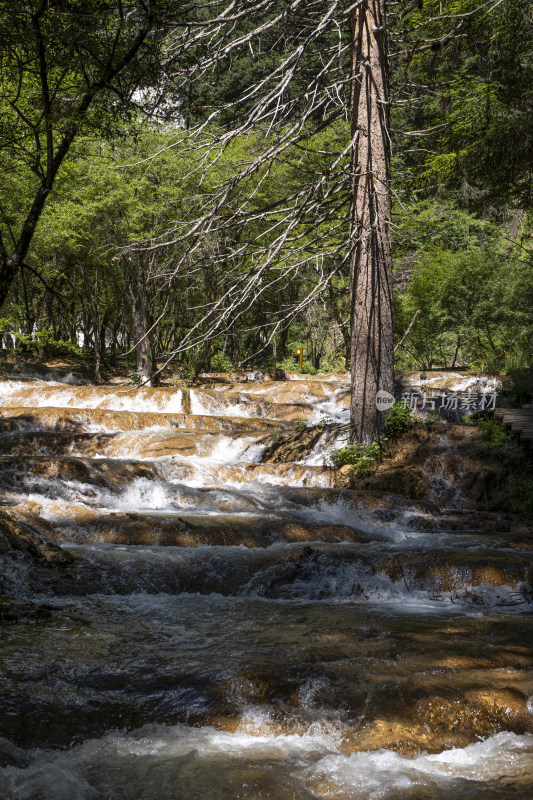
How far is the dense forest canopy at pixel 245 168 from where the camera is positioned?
Answer: 586cm

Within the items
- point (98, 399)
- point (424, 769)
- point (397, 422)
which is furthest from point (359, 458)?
point (98, 399)

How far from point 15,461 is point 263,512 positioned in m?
3.91

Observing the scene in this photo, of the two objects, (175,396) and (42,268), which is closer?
(175,396)

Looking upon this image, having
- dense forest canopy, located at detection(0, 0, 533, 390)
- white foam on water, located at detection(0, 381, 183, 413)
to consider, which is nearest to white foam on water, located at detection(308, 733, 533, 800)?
dense forest canopy, located at detection(0, 0, 533, 390)

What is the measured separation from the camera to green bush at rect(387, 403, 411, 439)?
10547 mm

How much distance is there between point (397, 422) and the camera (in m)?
10.5

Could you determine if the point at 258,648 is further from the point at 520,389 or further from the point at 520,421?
the point at 520,389

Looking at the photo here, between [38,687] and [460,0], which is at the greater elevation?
[460,0]

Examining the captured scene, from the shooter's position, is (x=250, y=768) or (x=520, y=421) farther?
(x=520, y=421)

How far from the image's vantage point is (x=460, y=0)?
1357cm

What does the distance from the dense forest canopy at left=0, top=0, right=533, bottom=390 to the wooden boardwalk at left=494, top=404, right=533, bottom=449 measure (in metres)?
3.62

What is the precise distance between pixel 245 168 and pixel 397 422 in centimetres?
507

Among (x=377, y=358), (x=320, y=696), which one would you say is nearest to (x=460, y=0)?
(x=377, y=358)

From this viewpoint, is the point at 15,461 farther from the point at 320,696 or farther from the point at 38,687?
the point at 320,696
